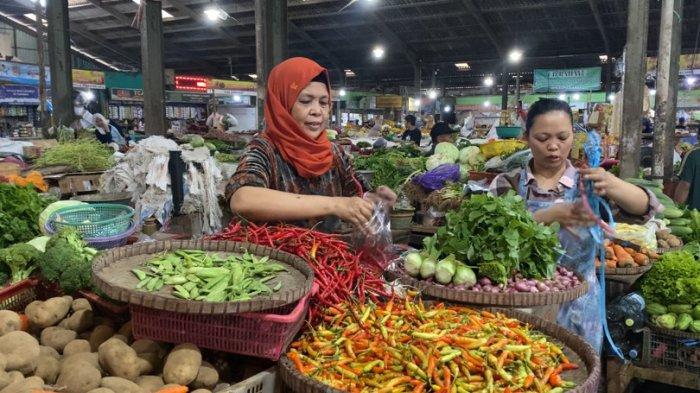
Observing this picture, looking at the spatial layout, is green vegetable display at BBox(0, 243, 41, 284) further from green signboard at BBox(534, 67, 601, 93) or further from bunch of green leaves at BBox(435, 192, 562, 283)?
green signboard at BBox(534, 67, 601, 93)

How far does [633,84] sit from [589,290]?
17.1 ft

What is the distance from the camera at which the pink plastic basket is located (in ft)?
5.26

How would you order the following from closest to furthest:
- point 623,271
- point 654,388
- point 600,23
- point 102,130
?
point 623,271 < point 654,388 < point 102,130 < point 600,23

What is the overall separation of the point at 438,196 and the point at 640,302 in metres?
2.65

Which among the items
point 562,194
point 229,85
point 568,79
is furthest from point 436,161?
point 229,85

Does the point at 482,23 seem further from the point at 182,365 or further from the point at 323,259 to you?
the point at 182,365

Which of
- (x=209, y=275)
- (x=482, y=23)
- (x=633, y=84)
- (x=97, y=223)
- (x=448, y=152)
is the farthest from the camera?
(x=482, y=23)

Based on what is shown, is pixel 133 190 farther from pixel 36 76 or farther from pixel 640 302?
pixel 36 76

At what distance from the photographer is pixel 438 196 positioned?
245 inches

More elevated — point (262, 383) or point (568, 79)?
point (568, 79)

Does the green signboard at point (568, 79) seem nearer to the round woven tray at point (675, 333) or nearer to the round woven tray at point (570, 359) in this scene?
the round woven tray at point (675, 333)

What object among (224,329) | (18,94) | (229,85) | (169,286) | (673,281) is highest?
(229,85)

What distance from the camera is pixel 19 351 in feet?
5.49

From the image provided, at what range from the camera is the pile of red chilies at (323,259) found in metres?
2.09
